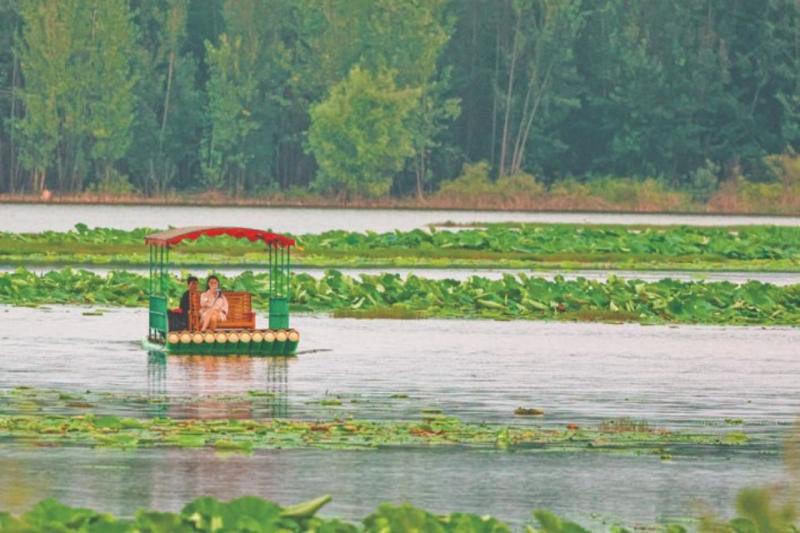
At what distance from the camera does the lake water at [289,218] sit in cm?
9706

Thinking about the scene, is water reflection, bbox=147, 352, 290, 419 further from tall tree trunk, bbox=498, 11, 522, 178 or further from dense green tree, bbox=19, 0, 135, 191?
dense green tree, bbox=19, 0, 135, 191

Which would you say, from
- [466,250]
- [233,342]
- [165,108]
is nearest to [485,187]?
[165,108]

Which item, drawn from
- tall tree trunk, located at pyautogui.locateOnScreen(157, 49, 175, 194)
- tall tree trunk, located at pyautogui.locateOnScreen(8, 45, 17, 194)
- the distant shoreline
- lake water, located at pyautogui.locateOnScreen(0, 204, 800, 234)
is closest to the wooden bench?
lake water, located at pyautogui.locateOnScreen(0, 204, 800, 234)

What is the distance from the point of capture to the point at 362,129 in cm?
12162

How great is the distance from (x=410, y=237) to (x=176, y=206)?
2137 inches

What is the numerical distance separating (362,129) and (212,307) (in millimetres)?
90230

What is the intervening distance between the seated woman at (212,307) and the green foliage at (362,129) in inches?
3450

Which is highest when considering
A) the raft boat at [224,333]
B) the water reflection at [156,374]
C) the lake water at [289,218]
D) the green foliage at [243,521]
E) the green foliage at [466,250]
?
the green foliage at [243,521]

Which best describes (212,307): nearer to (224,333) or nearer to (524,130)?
(224,333)

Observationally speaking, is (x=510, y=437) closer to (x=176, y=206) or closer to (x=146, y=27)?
(x=176, y=206)

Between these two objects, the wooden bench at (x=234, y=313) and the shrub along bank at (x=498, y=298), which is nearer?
the wooden bench at (x=234, y=313)

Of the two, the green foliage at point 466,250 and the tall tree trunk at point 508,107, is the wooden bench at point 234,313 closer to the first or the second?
the green foliage at point 466,250

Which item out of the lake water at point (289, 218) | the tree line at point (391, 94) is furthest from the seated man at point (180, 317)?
the tree line at point (391, 94)

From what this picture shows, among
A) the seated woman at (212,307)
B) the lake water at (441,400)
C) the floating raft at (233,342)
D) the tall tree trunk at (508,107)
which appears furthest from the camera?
the tall tree trunk at (508,107)
